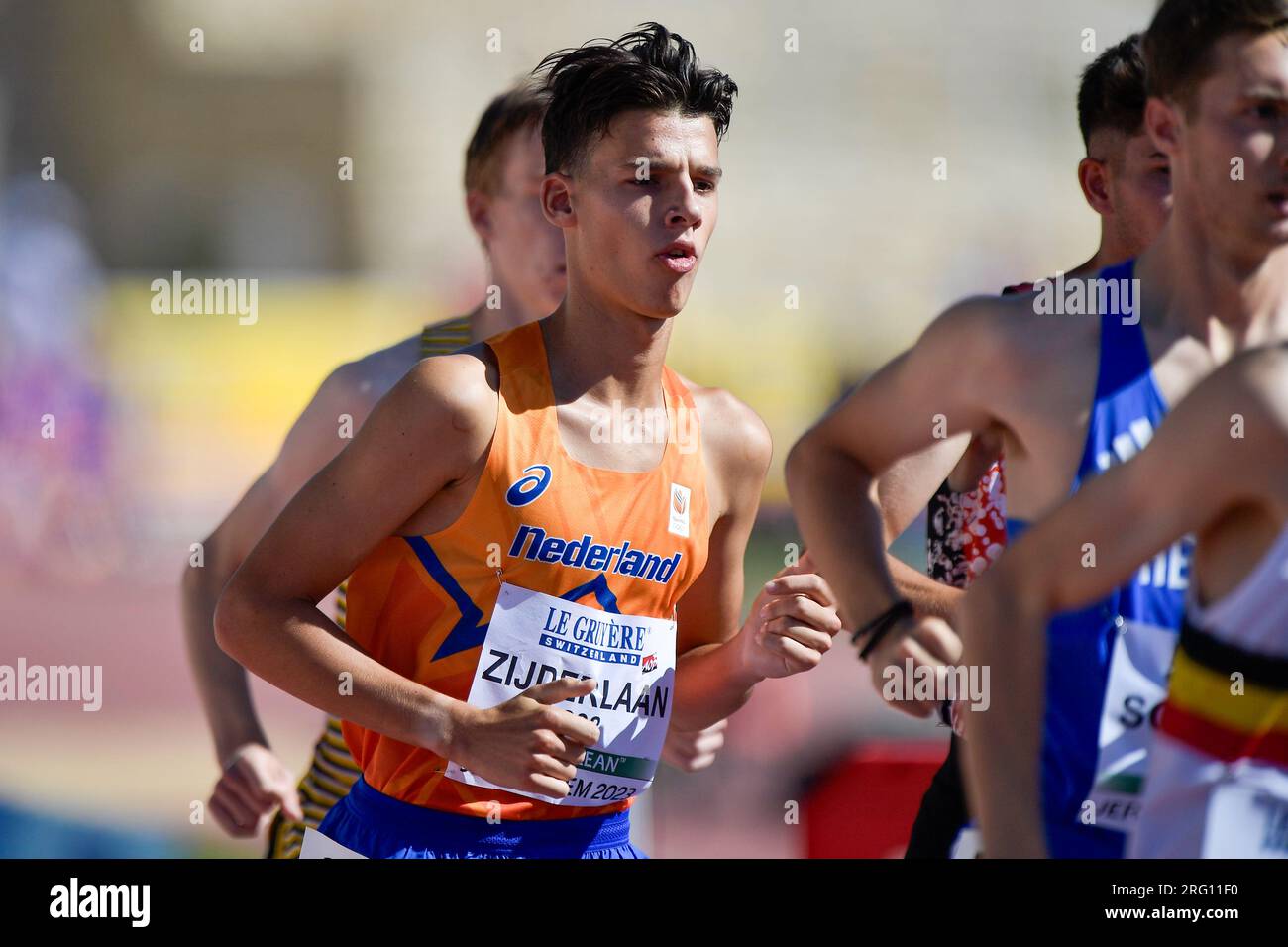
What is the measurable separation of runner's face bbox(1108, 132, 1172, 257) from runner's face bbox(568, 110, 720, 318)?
0.86m

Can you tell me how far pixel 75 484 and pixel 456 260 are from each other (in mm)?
3431

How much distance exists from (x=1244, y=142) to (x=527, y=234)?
167cm

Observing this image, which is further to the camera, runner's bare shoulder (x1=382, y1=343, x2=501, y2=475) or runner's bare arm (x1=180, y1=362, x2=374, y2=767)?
runner's bare arm (x1=180, y1=362, x2=374, y2=767)

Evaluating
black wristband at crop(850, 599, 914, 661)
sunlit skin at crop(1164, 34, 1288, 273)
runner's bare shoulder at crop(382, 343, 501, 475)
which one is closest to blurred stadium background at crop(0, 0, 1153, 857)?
black wristband at crop(850, 599, 914, 661)

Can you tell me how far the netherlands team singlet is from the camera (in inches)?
82.1

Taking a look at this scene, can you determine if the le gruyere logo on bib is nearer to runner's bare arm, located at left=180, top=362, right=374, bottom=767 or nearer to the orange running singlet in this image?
the orange running singlet

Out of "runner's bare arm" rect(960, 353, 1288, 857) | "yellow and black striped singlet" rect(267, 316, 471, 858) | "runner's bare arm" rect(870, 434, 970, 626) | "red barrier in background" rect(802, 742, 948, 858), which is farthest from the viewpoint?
"red barrier in background" rect(802, 742, 948, 858)

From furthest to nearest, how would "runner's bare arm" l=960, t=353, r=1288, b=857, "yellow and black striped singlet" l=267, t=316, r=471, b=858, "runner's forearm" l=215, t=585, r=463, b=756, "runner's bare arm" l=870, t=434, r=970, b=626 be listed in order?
"yellow and black striped singlet" l=267, t=316, r=471, b=858
"runner's bare arm" l=870, t=434, r=970, b=626
"runner's forearm" l=215, t=585, r=463, b=756
"runner's bare arm" l=960, t=353, r=1288, b=857

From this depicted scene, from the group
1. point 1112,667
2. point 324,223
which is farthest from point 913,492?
point 324,223

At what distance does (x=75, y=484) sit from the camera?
1119 cm

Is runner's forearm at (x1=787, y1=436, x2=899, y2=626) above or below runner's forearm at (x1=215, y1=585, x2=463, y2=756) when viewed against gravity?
above

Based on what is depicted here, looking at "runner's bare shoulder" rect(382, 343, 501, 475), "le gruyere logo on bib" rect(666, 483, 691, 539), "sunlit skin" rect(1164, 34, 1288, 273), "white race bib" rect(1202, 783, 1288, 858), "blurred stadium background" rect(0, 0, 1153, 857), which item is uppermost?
"blurred stadium background" rect(0, 0, 1153, 857)

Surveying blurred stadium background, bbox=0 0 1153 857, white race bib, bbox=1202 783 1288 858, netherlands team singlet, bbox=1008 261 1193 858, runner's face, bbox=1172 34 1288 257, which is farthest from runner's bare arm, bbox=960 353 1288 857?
blurred stadium background, bbox=0 0 1153 857
